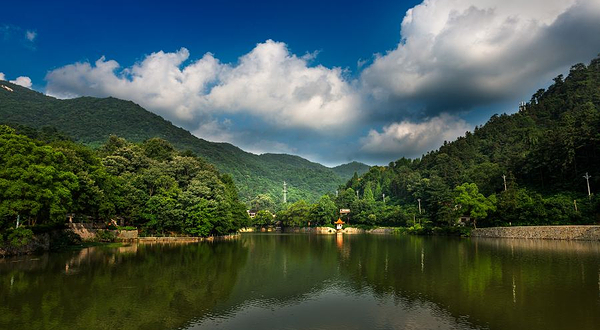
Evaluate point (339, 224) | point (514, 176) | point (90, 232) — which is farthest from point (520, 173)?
point (90, 232)

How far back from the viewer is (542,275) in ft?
75.2

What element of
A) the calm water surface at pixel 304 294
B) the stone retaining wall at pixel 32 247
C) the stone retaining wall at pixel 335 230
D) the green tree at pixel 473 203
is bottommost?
the stone retaining wall at pixel 335 230

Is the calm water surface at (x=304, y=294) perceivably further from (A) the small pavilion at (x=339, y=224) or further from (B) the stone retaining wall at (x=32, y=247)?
(A) the small pavilion at (x=339, y=224)

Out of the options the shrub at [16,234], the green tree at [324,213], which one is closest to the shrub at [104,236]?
the shrub at [16,234]

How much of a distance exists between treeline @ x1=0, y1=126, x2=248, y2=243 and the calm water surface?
5.64 meters

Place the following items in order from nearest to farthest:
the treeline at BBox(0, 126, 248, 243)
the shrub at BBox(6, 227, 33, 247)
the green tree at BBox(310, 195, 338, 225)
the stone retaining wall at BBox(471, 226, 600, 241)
Answer: 1. the shrub at BBox(6, 227, 33, 247)
2. the treeline at BBox(0, 126, 248, 243)
3. the stone retaining wall at BBox(471, 226, 600, 241)
4. the green tree at BBox(310, 195, 338, 225)

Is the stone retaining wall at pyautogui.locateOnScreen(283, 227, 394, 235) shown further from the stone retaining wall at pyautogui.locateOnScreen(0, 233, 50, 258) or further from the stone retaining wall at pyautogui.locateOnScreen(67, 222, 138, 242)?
the stone retaining wall at pyautogui.locateOnScreen(0, 233, 50, 258)

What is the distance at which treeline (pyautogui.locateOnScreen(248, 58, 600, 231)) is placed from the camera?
192 ft

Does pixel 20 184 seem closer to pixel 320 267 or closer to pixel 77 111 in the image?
pixel 320 267

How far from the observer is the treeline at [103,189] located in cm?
3152

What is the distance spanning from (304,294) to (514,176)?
72.2m

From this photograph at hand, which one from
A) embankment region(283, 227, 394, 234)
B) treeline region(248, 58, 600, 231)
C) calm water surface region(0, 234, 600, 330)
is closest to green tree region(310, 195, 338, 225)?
treeline region(248, 58, 600, 231)

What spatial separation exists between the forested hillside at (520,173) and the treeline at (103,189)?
44527mm

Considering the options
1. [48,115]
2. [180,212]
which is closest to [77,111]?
[48,115]
